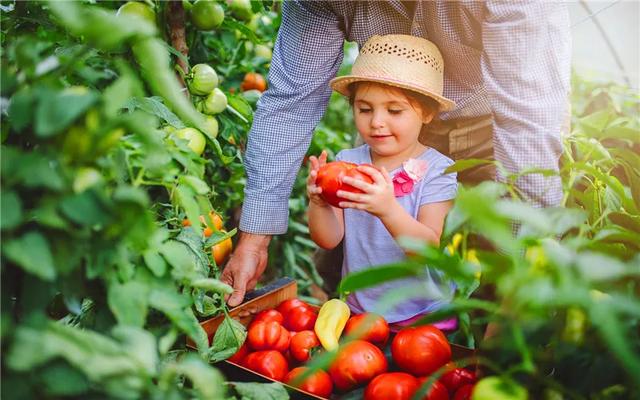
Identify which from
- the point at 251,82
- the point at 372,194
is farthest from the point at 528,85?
the point at 251,82

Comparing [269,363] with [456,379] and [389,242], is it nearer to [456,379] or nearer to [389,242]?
[456,379]

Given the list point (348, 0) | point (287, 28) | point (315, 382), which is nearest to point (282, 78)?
point (287, 28)

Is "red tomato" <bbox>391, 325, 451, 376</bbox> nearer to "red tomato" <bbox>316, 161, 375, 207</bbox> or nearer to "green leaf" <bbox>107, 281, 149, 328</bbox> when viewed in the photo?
"red tomato" <bbox>316, 161, 375, 207</bbox>

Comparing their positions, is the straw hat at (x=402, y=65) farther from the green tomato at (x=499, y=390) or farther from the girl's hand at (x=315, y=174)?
the green tomato at (x=499, y=390)

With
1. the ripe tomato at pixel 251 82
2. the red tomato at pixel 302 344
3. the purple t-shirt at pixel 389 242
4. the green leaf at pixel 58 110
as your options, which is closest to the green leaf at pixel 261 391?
the red tomato at pixel 302 344

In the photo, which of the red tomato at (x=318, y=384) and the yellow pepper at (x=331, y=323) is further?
the yellow pepper at (x=331, y=323)

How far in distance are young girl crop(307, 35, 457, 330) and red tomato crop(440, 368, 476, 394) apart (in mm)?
343

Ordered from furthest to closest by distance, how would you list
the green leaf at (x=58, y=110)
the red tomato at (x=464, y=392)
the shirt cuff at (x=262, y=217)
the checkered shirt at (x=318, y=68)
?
1. the shirt cuff at (x=262, y=217)
2. the checkered shirt at (x=318, y=68)
3. the red tomato at (x=464, y=392)
4. the green leaf at (x=58, y=110)

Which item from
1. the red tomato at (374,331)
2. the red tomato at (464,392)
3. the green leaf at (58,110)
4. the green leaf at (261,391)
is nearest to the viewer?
the green leaf at (58,110)

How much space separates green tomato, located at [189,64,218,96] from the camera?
154 centimetres

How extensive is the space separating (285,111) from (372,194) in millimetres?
518

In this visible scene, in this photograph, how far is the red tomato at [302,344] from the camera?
1.30 meters

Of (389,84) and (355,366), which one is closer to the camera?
(355,366)

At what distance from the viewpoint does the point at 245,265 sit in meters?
1.55
